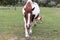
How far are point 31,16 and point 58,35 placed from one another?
1502 millimetres

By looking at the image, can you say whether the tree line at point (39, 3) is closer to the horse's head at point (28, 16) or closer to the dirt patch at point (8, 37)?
the dirt patch at point (8, 37)

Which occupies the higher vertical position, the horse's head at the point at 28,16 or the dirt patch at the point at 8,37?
the horse's head at the point at 28,16

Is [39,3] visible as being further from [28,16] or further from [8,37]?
[28,16]

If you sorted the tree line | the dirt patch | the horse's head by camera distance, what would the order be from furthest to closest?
the tree line
the dirt patch
the horse's head

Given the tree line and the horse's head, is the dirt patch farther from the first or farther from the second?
the tree line

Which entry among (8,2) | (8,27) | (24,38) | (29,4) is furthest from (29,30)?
(8,2)

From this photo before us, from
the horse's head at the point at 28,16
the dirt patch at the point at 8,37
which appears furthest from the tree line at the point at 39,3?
the horse's head at the point at 28,16

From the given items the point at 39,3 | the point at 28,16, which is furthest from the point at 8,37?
the point at 39,3

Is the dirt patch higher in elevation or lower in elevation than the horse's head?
lower

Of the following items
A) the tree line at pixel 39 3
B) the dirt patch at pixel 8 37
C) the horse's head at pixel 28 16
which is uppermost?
the horse's head at pixel 28 16

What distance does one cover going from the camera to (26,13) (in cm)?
800

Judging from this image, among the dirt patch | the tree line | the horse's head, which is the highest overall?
the horse's head

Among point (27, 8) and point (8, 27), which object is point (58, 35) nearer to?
point (27, 8)

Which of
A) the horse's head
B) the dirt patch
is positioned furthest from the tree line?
the horse's head
